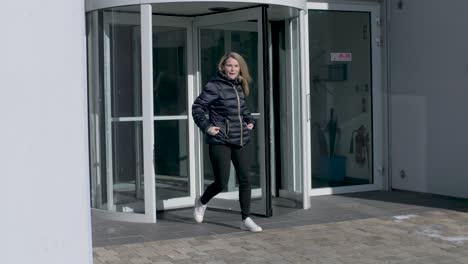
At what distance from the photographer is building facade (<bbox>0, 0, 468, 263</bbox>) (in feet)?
24.3

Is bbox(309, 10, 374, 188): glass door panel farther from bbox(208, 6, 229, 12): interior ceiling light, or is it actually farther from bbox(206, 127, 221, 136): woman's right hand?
bbox(206, 127, 221, 136): woman's right hand

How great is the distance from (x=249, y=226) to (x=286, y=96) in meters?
1.92

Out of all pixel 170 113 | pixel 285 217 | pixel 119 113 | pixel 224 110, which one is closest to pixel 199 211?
pixel 285 217

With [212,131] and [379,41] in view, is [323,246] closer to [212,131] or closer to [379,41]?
[212,131]

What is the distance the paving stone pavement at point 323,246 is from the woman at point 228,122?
0.53 metres

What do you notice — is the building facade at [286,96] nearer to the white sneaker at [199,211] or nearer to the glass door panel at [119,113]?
the glass door panel at [119,113]

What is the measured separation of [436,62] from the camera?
8.90m

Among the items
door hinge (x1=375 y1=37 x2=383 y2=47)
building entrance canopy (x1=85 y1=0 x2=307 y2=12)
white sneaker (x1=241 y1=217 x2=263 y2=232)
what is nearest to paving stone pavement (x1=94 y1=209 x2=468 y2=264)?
white sneaker (x1=241 y1=217 x2=263 y2=232)

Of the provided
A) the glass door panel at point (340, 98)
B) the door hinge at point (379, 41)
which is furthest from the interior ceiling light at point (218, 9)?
A: the door hinge at point (379, 41)

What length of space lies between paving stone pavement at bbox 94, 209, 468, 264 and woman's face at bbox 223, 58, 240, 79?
149 centimetres

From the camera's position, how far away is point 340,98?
941 centimetres

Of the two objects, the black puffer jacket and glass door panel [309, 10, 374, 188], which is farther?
glass door panel [309, 10, 374, 188]

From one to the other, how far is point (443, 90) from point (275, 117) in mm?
2105

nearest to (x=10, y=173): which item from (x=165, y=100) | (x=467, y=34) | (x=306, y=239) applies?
(x=306, y=239)
